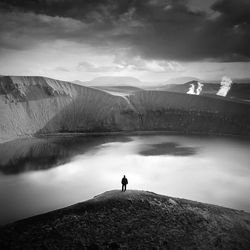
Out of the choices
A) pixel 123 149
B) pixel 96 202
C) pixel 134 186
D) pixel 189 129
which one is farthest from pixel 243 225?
pixel 189 129

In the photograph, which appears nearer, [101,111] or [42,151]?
[42,151]

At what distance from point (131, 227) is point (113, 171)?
18.0 meters

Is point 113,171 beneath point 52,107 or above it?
beneath

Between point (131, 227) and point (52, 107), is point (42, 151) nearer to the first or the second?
point (52, 107)

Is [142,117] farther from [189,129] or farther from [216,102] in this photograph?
[216,102]

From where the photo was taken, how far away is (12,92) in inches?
2761

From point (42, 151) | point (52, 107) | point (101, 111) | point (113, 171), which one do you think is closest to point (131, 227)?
point (113, 171)

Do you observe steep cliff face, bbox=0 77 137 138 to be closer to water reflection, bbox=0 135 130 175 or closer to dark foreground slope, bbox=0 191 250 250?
water reflection, bbox=0 135 130 175

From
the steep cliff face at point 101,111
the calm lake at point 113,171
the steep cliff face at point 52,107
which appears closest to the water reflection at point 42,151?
the calm lake at point 113,171

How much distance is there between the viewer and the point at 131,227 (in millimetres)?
14570

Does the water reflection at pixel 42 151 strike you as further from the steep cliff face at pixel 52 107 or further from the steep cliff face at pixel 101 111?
the steep cliff face at pixel 101 111

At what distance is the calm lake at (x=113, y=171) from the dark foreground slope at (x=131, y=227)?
6.02m

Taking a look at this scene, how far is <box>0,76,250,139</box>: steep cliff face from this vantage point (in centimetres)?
6756

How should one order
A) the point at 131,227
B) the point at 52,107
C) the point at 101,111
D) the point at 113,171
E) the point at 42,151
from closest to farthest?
the point at 131,227, the point at 113,171, the point at 42,151, the point at 52,107, the point at 101,111
